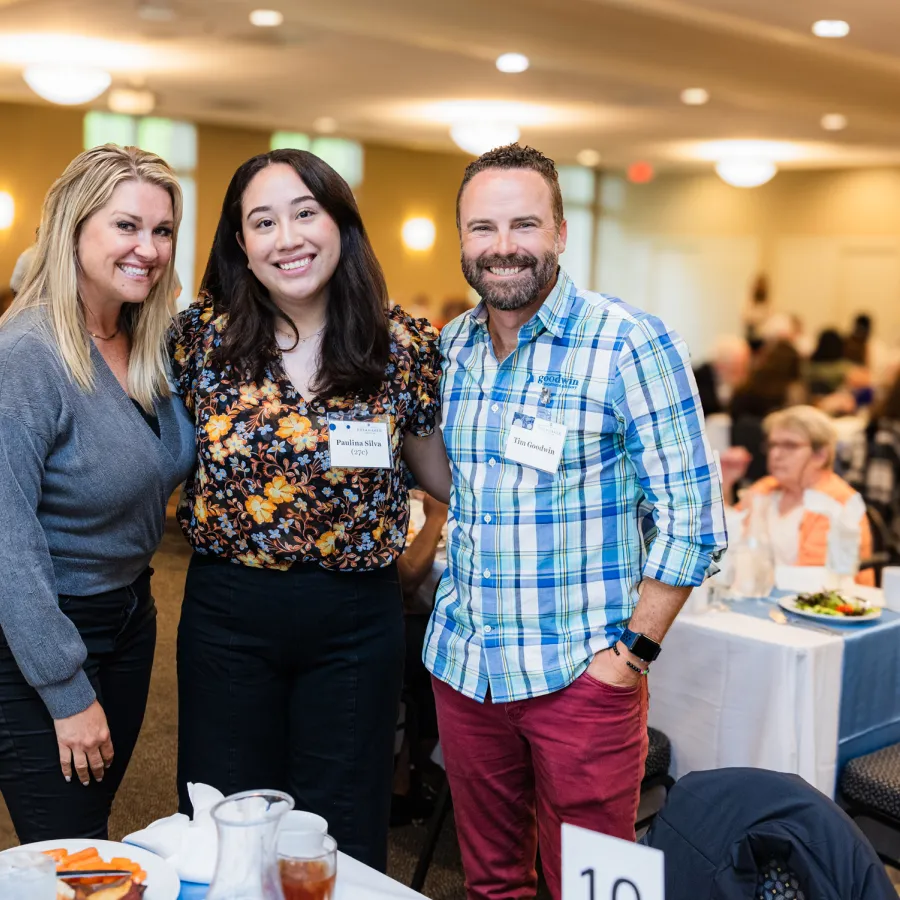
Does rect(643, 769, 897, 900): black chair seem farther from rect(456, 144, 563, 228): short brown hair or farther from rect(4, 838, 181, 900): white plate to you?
rect(456, 144, 563, 228): short brown hair

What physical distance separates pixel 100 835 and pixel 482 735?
25.5 inches

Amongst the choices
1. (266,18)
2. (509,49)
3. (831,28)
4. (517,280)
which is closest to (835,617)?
(517,280)

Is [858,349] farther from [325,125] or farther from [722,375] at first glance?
[325,125]

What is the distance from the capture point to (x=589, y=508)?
178cm

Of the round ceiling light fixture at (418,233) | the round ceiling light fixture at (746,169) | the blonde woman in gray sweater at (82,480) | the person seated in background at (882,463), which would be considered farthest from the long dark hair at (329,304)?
the round ceiling light fixture at (418,233)

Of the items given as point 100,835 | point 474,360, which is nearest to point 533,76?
point 474,360

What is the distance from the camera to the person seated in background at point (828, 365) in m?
9.13

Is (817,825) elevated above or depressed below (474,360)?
below

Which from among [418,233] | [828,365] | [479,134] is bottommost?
[828,365]

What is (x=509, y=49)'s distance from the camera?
22.6 ft

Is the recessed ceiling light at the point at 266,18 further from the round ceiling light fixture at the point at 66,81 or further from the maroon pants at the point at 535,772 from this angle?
the maroon pants at the point at 535,772

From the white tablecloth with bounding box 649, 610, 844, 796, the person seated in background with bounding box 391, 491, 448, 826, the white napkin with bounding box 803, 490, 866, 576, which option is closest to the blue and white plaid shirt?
the person seated in background with bounding box 391, 491, 448, 826

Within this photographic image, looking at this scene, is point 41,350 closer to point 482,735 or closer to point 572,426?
point 572,426

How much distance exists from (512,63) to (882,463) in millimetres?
3490
